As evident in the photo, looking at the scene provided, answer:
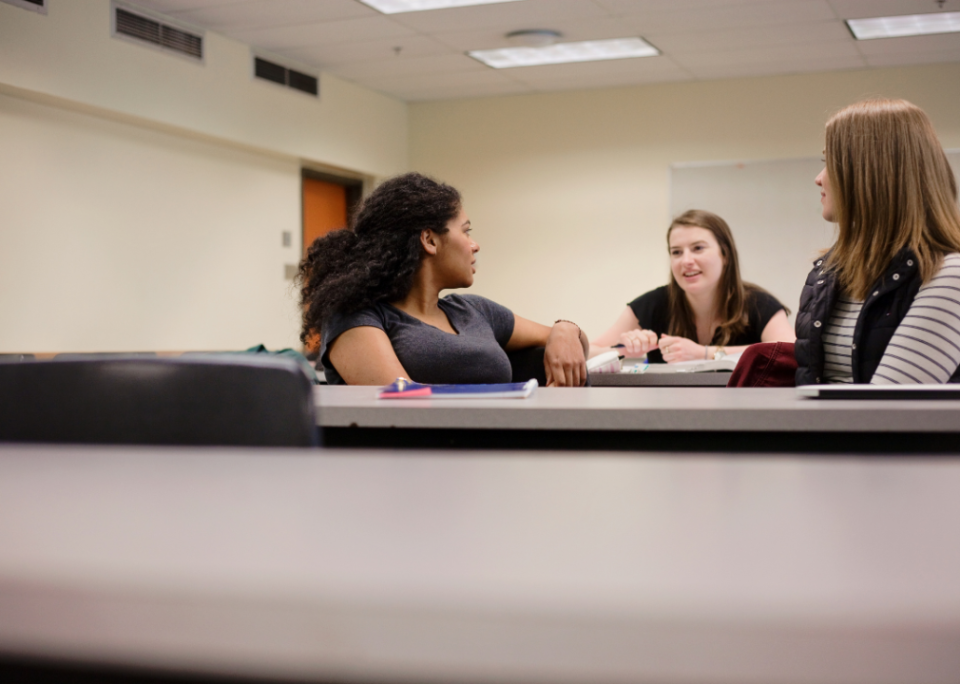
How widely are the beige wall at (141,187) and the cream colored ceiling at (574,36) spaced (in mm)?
325

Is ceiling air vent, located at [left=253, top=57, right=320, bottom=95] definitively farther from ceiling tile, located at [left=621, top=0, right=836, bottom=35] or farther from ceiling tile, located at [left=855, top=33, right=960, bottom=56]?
ceiling tile, located at [left=855, top=33, right=960, bottom=56]

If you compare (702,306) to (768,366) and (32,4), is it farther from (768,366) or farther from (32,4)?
(32,4)

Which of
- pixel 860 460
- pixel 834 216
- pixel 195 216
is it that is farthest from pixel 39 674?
pixel 195 216

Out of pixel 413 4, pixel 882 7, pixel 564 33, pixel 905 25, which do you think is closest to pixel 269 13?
pixel 413 4

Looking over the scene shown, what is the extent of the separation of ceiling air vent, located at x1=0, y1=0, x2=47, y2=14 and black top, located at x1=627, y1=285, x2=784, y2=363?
3202mm

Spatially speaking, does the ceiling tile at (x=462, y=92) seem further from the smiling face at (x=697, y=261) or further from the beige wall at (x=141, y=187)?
the smiling face at (x=697, y=261)

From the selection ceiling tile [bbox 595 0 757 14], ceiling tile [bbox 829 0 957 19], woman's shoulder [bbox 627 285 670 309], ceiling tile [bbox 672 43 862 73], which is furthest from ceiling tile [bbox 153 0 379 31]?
ceiling tile [bbox 829 0 957 19]

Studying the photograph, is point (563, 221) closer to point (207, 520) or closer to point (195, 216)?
point (195, 216)

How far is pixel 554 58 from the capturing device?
6.59 m

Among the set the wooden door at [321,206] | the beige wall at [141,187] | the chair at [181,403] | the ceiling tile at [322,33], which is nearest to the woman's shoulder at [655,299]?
the ceiling tile at [322,33]

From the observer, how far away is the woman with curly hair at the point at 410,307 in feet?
7.61

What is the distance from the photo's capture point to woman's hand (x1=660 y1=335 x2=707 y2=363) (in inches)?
129

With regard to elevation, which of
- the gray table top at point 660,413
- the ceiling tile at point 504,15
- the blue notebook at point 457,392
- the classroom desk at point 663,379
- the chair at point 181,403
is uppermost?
the ceiling tile at point 504,15

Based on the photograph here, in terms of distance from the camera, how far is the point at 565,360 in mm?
2479
